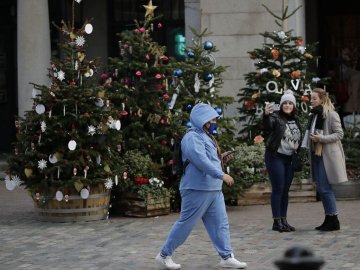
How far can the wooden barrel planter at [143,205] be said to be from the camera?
34.0 feet

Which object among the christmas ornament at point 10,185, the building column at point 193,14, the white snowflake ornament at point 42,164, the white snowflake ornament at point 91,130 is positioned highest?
the building column at point 193,14

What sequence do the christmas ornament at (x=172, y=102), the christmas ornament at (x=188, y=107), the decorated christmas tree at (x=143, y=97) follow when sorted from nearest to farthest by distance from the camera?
1. the decorated christmas tree at (x=143, y=97)
2. the christmas ornament at (x=172, y=102)
3. the christmas ornament at (x=188, y=107)

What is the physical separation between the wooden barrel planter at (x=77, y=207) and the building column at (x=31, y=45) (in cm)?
502

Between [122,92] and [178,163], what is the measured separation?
3436 millimetres

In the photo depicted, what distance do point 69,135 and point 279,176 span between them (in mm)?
2503

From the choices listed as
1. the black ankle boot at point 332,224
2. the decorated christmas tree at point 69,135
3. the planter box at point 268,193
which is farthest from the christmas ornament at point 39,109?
the black ankle boot at point 332,224

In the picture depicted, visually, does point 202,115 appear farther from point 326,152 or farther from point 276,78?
point 276,78

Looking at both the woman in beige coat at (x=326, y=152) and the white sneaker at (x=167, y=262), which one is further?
the woman in beige coat at (x=326, y=152)

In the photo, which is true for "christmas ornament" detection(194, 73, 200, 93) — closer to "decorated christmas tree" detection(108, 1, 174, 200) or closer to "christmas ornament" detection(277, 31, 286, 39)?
"decorated christmas tree" detection(108, 1, 174, 200)

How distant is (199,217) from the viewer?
7.27 metres

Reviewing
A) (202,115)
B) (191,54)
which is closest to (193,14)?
(191,54)

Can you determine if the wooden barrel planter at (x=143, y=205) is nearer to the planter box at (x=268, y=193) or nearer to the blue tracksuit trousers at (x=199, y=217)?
the planter box at (x=268, y=193)

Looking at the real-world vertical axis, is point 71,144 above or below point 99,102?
below

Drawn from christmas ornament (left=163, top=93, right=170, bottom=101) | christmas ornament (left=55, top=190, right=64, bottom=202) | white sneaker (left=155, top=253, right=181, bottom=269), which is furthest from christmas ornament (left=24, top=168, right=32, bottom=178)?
white sneaker (left=155, top=253, right=181, bottom=269)
